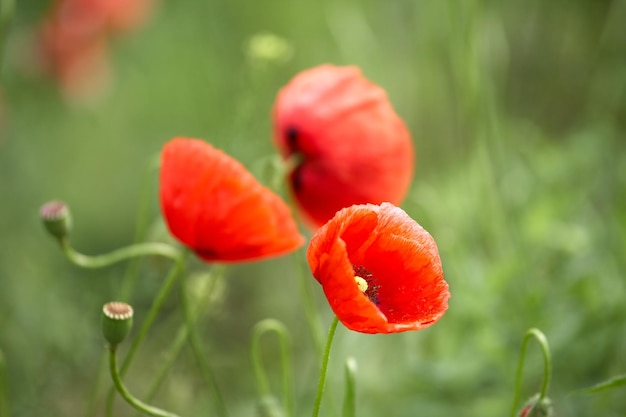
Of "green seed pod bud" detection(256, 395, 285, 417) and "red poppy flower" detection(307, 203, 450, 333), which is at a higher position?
"red poppy flower" detection(307, 203, 450, 333)

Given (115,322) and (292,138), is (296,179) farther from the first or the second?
(115,322)

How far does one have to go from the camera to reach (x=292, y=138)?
811mm

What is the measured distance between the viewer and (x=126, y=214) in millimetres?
1528

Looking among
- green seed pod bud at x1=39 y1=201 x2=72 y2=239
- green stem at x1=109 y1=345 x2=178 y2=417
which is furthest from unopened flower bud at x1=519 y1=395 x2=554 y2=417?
green seed pod bud at x1=39 y1=201 x2=72 y2=239

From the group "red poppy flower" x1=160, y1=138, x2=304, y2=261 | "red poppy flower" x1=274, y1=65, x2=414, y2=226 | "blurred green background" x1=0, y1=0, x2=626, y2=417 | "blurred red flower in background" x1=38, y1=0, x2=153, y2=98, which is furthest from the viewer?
"blurred red flower in background" x1=38, y1=0, x2=153, y2=98

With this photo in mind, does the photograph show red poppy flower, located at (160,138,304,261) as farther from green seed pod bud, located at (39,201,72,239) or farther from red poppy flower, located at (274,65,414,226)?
red poppy flower, located at (274,65,414,226)

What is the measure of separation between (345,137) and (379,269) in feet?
0.85

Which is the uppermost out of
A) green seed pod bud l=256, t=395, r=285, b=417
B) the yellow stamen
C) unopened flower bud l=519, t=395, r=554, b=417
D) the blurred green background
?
the yellow stamen

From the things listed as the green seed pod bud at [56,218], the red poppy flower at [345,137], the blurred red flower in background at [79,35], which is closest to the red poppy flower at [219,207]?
the green seed pod bud at [56,218]

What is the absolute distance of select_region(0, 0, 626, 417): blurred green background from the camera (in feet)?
2.95

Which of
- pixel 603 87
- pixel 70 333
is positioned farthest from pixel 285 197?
pixel 603 87

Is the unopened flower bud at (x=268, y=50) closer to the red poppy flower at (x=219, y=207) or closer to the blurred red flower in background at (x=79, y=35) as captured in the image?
the red poppy flower at (x=219, y=207)

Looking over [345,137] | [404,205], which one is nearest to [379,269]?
[345,137]

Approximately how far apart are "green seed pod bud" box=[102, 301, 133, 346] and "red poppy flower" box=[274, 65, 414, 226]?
32 centimetres
